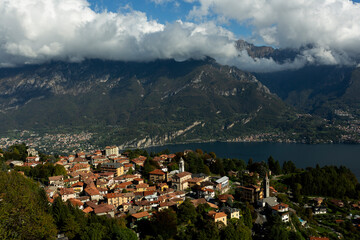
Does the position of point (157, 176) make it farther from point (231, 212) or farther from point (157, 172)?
point (231, 212)

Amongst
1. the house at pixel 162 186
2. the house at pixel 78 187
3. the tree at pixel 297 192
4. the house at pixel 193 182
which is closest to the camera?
the house at pixel 78 187

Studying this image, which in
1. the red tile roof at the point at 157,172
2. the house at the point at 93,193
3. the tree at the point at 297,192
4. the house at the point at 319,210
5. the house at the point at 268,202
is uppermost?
the red tile roof at the point at 157,172

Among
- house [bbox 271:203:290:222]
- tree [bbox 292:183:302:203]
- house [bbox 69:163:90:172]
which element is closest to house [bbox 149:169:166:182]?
house [bbox 69:163:90:172]

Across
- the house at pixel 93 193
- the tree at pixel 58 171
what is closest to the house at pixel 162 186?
the house at pixel 93 193

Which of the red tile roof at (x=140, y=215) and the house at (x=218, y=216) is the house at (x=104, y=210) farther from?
the house at (x=218, y=216)

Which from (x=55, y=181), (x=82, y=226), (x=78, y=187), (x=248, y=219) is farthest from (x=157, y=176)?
(x=82, y=226)

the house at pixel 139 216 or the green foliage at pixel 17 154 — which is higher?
the green foliage at pixel 17 154

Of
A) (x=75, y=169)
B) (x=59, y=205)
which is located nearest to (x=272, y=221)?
(x=59, y=205)
